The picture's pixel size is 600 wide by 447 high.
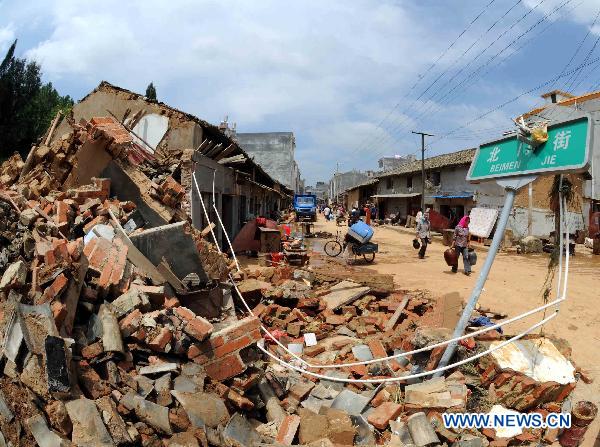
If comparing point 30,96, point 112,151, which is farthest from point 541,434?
point 30,96

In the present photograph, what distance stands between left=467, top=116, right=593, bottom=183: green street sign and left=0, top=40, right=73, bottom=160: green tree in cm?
2226

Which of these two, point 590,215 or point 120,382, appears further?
point 590,215

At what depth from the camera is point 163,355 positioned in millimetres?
4234

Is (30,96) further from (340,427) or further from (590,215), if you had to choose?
(590,215)

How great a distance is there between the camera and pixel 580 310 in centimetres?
907

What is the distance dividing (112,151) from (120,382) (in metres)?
5.26

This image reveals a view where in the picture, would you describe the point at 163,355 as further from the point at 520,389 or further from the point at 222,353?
the point at 520,389

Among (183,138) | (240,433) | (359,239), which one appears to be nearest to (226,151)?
(183,138)

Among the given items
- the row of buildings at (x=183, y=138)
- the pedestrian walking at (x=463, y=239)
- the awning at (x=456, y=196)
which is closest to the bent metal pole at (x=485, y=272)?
the row of buildings at (x=183, y=138)

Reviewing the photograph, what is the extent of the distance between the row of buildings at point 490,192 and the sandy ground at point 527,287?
2.32 meters

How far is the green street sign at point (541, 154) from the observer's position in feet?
11.7

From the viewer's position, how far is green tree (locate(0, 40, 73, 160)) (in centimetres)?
2188

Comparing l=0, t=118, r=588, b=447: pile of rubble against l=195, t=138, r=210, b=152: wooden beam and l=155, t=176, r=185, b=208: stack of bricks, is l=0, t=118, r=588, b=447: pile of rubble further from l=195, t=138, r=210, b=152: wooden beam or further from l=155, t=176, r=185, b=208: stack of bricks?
l=195, t=138, r=210, b=152: wooden beam

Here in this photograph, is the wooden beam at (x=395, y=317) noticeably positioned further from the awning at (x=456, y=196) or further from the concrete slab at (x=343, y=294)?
the awning at (x=456, y=196)
